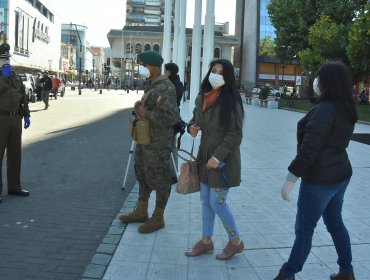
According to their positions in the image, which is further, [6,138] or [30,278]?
[6,138]

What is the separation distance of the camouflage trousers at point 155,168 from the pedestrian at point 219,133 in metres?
0.84

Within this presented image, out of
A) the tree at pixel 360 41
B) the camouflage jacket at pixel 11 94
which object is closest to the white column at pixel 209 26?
the camouflage jacket at pixel 11 94

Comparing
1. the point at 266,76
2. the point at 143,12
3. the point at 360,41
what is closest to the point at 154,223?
the point at 360,41

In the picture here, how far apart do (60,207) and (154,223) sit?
5.33 feet

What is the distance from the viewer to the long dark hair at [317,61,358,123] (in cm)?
359

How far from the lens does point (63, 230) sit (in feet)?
17.9

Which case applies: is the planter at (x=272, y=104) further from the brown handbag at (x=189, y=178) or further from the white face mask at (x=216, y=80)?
the white face mask at (x=216, y=80)

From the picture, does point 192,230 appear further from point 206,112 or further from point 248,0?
point 248,0

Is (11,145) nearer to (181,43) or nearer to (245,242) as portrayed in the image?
(245,242)

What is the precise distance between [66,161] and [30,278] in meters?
5.85

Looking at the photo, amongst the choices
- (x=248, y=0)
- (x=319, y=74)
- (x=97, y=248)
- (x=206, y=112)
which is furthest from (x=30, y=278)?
(x=248, y=0)

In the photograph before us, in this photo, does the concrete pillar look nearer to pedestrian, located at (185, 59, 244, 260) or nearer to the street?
the street

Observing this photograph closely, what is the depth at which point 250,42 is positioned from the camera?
9319 centimetres

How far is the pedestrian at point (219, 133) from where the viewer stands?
167 inches
